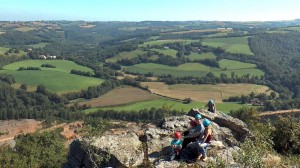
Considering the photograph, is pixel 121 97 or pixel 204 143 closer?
pixel 204 143

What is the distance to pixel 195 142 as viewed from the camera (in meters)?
20.8

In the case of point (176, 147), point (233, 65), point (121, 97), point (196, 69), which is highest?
point (176, 147)

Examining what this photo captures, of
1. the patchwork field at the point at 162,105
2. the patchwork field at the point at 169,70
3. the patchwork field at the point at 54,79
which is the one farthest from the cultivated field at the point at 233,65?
the patchwork field at the point at 54,79

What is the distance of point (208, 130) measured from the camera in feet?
69.7

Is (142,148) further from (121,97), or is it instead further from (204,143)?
(121,97)

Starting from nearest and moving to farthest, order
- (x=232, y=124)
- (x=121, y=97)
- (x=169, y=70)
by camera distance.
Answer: (x=232, y=124) < (x=121, y=97) < (x=169, y=70)

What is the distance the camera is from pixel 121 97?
133250 millimetres

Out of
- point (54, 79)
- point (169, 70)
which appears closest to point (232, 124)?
point (54, 79)

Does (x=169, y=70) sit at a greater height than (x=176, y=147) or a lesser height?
lesser

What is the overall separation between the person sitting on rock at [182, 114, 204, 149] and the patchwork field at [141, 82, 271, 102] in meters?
101

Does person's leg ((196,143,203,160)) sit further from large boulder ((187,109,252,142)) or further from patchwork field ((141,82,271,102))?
patchwork field ((141,82,271,102))

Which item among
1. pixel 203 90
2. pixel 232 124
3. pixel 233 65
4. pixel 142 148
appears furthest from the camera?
pixel 233 65

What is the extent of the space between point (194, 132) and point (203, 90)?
11993 centimetres

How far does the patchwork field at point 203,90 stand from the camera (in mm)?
129750
